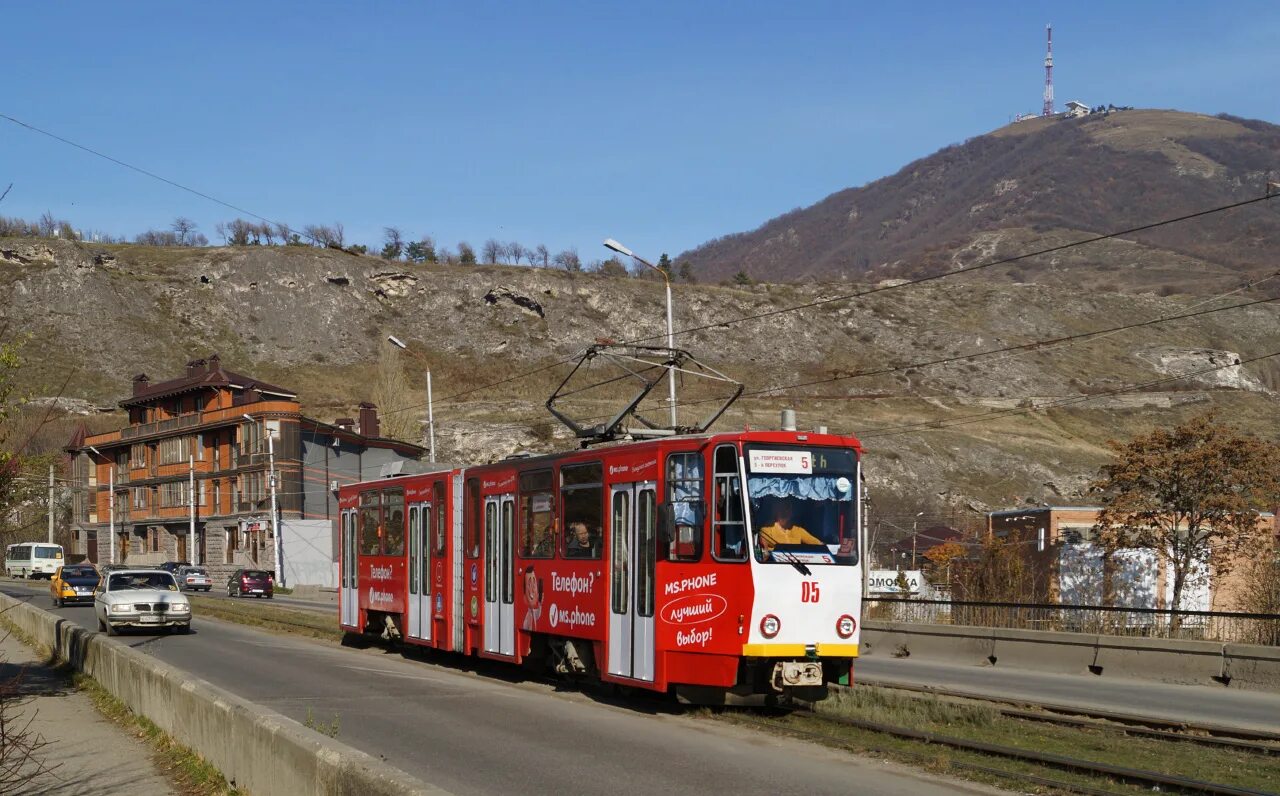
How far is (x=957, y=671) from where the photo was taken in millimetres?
24359

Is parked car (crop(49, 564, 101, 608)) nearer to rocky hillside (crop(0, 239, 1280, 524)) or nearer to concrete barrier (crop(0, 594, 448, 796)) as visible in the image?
concrete barrier (crop(0, 594, 448, 796))

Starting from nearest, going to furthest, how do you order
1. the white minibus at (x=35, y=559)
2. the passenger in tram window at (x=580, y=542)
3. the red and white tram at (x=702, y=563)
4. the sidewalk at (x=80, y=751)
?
the sidewalk at (x=80, y=751) → the red and white tram at (x=702, y=563) → the passenger in tram window at (x=580, y=542) → the white minibus at (x=35, y=559)

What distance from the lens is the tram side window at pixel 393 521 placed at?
2436cm

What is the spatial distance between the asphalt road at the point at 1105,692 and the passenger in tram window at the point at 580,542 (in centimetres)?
607

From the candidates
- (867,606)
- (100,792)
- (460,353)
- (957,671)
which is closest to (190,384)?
(460,353)

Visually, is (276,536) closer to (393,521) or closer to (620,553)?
(393,521)

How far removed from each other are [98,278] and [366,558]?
398 feet

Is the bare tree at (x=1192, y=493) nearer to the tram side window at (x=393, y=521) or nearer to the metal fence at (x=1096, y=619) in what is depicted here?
the metal fence at (x=1096, y=619)

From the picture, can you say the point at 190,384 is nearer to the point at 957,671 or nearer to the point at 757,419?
the point at 757,419

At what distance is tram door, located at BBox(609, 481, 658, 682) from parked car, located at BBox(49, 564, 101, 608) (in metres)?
34.8

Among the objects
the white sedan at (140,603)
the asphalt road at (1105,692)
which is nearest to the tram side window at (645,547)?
the asphalt road at (1105,692)

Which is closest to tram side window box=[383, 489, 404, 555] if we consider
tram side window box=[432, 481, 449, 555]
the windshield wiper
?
tram side window box=[432, 481, 449, 555]

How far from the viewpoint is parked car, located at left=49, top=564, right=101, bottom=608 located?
45875 millimetres

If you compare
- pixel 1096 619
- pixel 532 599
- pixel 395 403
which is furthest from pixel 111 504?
pixel 532 599
